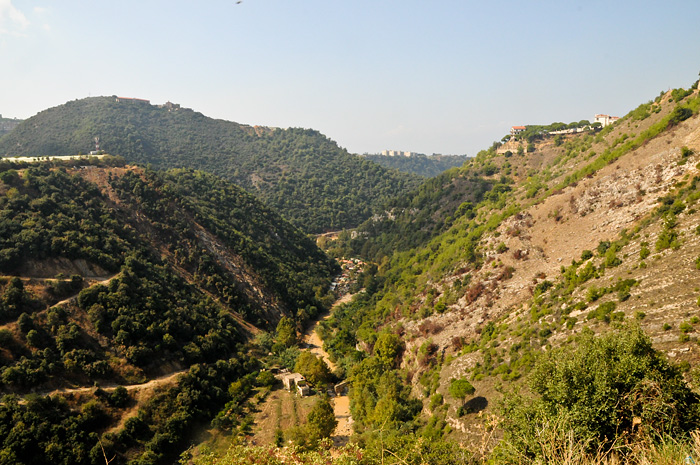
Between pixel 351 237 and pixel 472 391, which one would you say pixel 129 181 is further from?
pixel 472 391

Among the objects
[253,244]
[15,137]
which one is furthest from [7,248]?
[15,137]

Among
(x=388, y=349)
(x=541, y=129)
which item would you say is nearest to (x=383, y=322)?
(x=388, y=349)

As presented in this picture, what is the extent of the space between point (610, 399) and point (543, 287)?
19.9 metres

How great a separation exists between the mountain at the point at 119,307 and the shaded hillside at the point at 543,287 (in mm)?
16093

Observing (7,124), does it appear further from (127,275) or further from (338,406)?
(338,406)

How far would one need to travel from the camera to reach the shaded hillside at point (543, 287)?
81.2 feet

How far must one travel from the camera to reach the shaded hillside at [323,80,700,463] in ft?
81.2

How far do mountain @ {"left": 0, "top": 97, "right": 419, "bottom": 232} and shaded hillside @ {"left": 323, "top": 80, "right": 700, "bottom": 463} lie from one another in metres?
73.3

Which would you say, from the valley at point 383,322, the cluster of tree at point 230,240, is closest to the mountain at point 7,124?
the cluster of tree at point 230,240

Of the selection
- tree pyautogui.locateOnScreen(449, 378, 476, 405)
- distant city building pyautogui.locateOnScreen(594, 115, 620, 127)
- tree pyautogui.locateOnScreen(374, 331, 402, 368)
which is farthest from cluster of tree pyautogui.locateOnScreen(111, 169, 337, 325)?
distant city building pyautogui.locateOnScreen(594, 115, 620, 127)

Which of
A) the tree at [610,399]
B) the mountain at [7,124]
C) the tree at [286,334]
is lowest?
the tree at [286,334]

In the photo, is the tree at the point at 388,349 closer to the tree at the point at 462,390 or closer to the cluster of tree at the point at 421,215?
the tree at the point at 462,390

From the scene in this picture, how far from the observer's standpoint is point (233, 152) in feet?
494

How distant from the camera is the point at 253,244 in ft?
238
